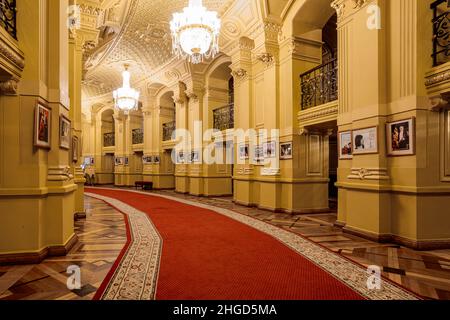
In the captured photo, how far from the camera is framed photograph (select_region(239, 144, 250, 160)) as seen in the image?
10000mm

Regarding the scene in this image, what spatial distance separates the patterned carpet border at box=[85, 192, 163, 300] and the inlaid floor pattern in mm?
167

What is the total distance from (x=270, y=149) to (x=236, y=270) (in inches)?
226

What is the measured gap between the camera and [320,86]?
306 inches

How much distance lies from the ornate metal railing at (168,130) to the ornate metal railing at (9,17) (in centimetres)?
1252

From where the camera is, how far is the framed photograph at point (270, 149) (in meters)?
8.86

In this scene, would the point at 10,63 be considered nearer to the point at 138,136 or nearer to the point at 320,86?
the point at 320,86

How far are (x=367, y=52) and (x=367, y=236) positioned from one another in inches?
131

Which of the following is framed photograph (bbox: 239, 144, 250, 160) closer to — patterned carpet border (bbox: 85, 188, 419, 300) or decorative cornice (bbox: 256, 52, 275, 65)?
decorative cornice (bbox: 256, 52, 275, 65)

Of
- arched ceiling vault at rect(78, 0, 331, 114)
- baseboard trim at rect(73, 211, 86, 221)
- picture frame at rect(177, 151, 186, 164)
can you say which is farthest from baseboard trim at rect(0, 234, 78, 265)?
picture frame at rect(177, 151, 186, 164)

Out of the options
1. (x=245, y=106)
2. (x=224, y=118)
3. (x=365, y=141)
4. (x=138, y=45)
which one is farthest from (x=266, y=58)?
(x=138, y=45)

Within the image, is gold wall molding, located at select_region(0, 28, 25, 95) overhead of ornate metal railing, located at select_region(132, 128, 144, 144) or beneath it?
beneath

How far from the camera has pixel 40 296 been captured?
2.90m
